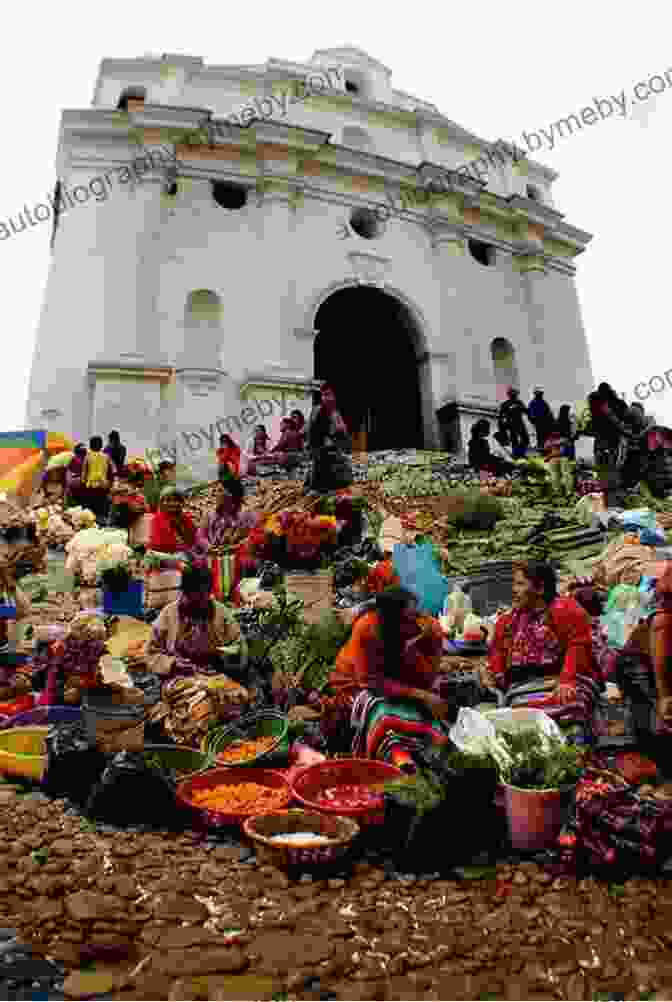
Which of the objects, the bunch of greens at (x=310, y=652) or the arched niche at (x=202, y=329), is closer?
the bunch of greens at (x=310, y=652)

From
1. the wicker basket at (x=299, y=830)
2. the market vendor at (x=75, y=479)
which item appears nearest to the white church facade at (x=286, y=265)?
the market vendor at (x=75, y=479)

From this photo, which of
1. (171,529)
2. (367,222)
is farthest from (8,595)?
(367,222)

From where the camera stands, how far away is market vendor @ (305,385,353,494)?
9.82m

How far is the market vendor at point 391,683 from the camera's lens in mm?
3484

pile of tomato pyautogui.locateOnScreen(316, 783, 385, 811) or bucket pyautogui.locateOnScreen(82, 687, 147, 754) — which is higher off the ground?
bucket pyautogui.locateOnScreen(82, 687, 147, 754)

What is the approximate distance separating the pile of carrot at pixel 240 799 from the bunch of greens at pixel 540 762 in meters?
1.04

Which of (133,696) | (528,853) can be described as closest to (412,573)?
(133,696)

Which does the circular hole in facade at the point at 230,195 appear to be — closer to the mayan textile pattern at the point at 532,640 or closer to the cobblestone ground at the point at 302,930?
the mayan textile pattern at the point at 532,640

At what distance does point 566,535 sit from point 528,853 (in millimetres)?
6195

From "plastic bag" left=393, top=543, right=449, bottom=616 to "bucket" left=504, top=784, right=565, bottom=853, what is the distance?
12.7 ft

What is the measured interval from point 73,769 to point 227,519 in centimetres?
510

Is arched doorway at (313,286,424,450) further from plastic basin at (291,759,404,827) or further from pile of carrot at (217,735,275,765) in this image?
plastic basin at (291,759,404,827)

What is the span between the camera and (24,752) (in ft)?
12.5

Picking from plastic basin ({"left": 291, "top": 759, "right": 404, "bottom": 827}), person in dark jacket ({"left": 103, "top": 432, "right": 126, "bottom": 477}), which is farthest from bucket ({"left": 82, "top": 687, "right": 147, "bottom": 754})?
person in dark jacket ({"left": 103, "top": 432, "right": 126, "bottom": 477})
